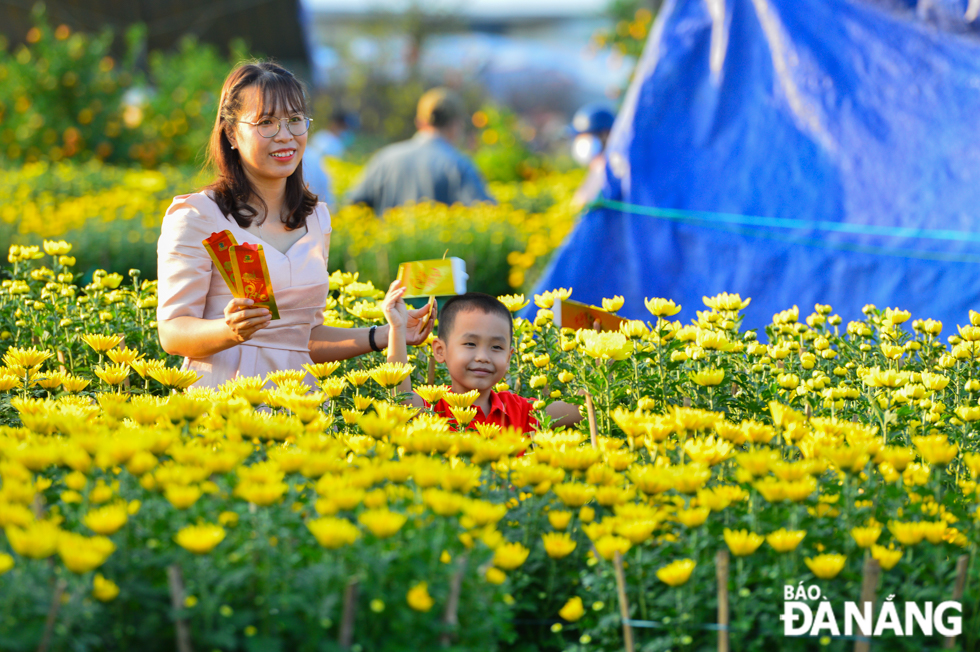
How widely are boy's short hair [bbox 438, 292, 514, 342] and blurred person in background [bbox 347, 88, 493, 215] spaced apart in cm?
576

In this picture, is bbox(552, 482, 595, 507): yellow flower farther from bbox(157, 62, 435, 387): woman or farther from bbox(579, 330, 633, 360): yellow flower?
bbox(157, 62, 435, 387): woman

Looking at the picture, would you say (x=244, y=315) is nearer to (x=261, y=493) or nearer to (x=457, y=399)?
(x=457, y=399)

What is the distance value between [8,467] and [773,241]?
4294mm

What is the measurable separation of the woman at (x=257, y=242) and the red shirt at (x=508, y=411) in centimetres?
31

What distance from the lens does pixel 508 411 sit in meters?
2.88

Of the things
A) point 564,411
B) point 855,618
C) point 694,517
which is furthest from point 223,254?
point 855,618

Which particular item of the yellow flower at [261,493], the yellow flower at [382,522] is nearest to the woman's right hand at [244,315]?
the yellow flower at [261,493]

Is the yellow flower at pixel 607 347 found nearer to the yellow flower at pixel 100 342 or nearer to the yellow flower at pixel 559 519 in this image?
the yellow flower at pixel 559 519

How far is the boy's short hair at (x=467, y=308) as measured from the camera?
2857mm

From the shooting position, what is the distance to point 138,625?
1371 millimetres

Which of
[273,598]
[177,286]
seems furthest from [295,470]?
[177,286]

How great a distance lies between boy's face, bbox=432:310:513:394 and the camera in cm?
281

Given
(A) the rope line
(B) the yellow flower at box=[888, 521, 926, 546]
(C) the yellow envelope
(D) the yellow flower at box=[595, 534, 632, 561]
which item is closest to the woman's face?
(C) the yellow envelope

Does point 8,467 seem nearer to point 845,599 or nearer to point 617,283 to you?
point 845,599
